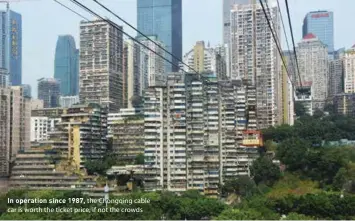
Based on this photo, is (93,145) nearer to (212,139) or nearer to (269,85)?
(212,139)

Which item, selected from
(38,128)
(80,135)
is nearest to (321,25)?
(38,128)

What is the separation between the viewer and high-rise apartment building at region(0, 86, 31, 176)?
26.5ft

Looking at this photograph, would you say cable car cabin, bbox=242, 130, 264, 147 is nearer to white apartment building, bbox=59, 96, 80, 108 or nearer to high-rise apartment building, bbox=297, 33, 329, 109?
high-rise apartment building, bbox=297, 33, 329, 109

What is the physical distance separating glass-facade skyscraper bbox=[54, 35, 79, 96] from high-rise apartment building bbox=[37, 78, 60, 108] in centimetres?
20

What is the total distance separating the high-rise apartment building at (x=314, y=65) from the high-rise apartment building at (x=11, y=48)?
763 centimetres

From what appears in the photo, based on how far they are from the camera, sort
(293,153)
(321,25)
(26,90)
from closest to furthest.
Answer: (293,153)
(26,90)
(321,25)

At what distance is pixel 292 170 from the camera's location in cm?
748

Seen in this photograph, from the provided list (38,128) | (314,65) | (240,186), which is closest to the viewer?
(240,186)

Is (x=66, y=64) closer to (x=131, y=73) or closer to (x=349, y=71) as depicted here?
(x=131, y=73)

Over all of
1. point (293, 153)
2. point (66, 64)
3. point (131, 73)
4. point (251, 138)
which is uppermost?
point (66, 64)

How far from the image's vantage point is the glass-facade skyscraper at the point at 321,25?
19.7 metres

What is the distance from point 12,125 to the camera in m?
8.60

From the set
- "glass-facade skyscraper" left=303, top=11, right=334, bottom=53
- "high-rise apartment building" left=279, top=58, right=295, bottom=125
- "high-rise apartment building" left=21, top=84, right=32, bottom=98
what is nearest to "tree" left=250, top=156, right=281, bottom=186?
"high-rise apartment building" left=279, top=58, right=295, bottom=125

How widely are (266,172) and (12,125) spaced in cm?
441
